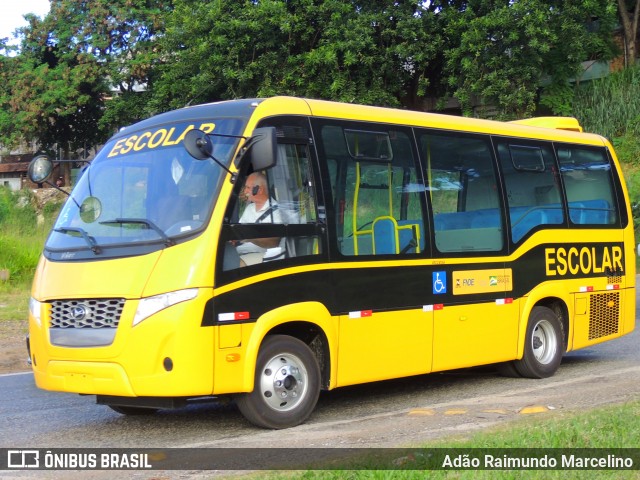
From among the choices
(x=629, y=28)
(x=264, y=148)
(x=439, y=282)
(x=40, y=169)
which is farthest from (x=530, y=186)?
(x=629, y=28)

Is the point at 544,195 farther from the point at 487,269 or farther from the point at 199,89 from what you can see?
the point at 199,89

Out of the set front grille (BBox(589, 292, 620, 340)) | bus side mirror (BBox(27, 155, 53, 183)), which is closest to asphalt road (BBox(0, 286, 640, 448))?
front grille (BBox(589, 292, 620, 340))

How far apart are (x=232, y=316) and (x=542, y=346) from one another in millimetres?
4902

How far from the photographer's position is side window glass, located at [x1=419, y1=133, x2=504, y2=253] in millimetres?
9734

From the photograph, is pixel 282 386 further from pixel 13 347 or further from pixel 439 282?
pixel 13 347

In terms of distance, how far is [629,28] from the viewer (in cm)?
3288

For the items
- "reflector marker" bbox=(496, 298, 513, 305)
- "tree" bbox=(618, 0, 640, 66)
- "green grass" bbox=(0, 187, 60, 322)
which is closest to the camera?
"reflector marker" bbox=(496, 298, 513, 305)

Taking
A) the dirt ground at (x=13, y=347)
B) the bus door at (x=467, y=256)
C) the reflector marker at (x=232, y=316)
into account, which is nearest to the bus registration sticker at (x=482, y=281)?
the bus door at (x=467, y=256)

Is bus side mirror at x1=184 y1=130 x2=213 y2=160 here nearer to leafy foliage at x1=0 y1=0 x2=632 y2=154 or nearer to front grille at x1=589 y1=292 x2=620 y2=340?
front grille at x1=589 y1=292 x2=620 y2=340

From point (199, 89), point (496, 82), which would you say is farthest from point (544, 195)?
point (199, 89)

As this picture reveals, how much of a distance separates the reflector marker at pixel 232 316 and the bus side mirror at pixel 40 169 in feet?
7.77

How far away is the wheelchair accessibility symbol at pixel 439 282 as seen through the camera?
948cm

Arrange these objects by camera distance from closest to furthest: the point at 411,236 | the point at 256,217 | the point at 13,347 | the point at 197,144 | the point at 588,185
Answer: the point at 197,144 → the point at 256,217 → the point at 411,236 → the point at 588,185 → the point at 13,347

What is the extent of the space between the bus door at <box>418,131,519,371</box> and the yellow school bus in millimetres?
22
